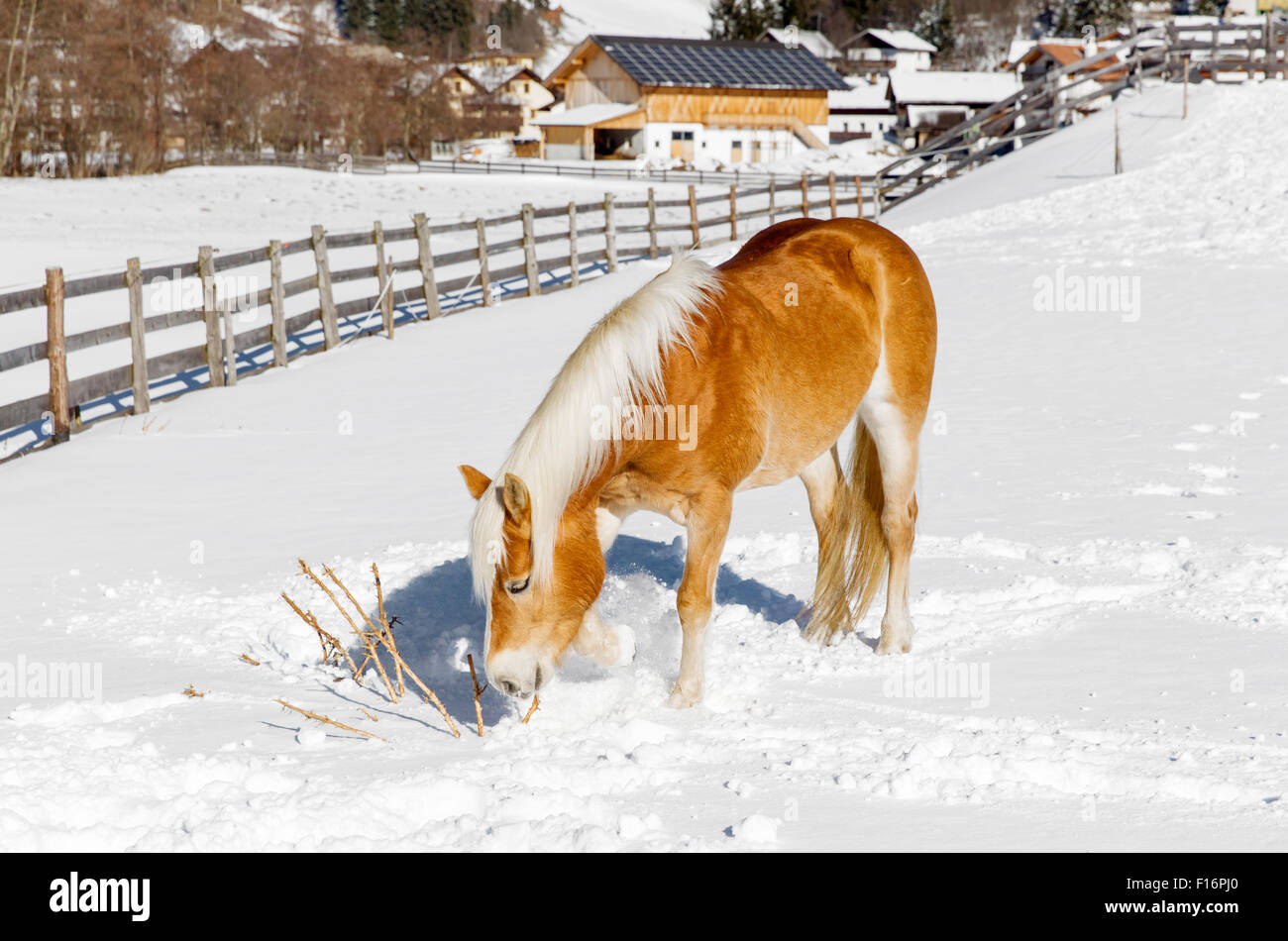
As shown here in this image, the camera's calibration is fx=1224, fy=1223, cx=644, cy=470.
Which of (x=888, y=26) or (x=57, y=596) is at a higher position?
(x=888, y=26)

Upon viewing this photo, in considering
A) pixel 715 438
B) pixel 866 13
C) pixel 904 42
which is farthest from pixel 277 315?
pixel 866 13

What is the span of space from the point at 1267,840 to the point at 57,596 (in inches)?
175

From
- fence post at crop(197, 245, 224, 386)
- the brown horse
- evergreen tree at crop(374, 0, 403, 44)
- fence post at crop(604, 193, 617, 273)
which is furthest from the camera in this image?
evergreen tree at crop(374, 0, 403, 44)

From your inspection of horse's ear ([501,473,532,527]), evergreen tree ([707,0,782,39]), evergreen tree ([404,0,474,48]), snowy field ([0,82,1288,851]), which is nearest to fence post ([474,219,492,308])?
snowy field ([0,82,1288,851])

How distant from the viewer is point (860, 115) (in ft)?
235

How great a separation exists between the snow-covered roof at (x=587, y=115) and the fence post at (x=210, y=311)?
47.8 m

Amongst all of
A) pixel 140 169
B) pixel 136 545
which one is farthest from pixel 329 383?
pixel 140 169

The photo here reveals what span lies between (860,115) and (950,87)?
25.1 feet

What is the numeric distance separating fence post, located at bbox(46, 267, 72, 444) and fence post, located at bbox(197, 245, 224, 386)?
76.6 inches

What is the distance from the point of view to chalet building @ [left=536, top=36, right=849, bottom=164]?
55.8 metres

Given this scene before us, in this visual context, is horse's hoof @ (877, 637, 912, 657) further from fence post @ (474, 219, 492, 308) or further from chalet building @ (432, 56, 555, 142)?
chalet building @ (432, 56, 555, 142)

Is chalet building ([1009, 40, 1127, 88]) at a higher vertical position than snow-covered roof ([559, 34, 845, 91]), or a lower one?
higher
